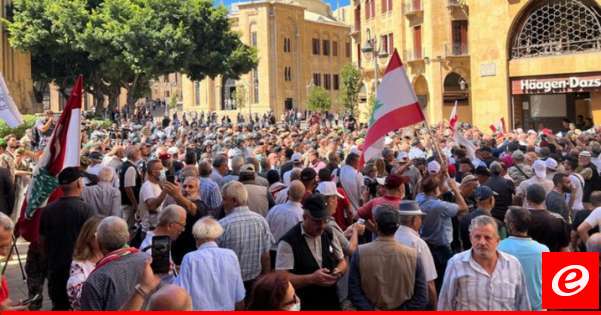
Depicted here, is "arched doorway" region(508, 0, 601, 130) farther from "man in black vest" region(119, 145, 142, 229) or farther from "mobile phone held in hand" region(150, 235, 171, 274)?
"mobile phone held in hand" region(150, 235, 171, 274)

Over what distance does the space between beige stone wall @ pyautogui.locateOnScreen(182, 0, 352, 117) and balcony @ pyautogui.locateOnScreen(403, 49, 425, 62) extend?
77.1 feet

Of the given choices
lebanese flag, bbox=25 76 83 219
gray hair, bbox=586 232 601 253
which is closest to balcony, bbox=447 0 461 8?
lebanese flag, bbox=25 76 83 219

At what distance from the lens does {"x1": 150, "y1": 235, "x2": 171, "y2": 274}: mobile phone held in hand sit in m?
4.55

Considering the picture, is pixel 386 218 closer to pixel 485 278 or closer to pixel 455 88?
pixel 485 278

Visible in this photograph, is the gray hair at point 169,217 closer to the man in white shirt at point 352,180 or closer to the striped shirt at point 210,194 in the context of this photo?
the striped shirt at point 210,194

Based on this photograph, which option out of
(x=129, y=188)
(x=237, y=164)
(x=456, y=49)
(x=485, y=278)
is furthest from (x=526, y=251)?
(x=456, y=49)

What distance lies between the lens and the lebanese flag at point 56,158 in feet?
23.2

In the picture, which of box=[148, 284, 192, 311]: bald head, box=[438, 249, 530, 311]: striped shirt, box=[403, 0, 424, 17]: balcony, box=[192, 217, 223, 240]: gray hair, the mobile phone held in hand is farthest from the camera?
box=[403, 0, 424, 17]: balcony

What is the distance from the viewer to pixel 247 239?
6.23 m

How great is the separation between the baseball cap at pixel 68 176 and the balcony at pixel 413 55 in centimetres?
4043

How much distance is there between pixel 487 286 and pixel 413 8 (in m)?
42.9

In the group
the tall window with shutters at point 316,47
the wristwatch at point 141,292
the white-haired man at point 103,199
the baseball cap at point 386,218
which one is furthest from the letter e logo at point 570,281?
the tall window with shutters at point 316,47

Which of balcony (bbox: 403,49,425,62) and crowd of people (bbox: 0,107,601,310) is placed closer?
crowd of people (bbox: 0,107,601,310)

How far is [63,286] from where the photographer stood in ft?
21.8
